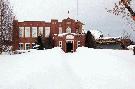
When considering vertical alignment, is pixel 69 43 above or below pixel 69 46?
above

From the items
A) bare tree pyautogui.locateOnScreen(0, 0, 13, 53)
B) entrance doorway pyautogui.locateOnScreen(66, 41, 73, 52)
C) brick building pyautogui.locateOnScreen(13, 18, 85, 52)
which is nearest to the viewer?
bare tree pyautogui.locateOnScreen(0, 0, 13, 53)

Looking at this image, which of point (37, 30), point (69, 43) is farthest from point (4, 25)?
point (37, 30)

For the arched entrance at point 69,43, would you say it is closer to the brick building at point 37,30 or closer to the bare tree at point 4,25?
the brick building at point 37,30

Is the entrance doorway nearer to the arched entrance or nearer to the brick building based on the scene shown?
the arched entrance

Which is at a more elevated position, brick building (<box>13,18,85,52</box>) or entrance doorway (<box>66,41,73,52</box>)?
brick building (<box>13,18,85,52</box>)

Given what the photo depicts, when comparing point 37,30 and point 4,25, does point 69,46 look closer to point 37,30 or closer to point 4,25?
point 37,30

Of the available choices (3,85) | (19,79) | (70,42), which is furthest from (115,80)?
(70,42)

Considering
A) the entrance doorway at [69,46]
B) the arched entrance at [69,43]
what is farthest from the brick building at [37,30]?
the entrance doorway at [69,46]

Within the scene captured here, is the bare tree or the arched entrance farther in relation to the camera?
the arched entrance

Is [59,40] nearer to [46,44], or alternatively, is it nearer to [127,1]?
[46,44]

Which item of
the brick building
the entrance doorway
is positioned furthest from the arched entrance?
the brick building

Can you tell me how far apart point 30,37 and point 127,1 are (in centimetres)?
7249

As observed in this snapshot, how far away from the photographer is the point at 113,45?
85625mm

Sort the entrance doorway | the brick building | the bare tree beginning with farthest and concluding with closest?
1. the brick building
2. the entrance doorway
3. the bare tree
